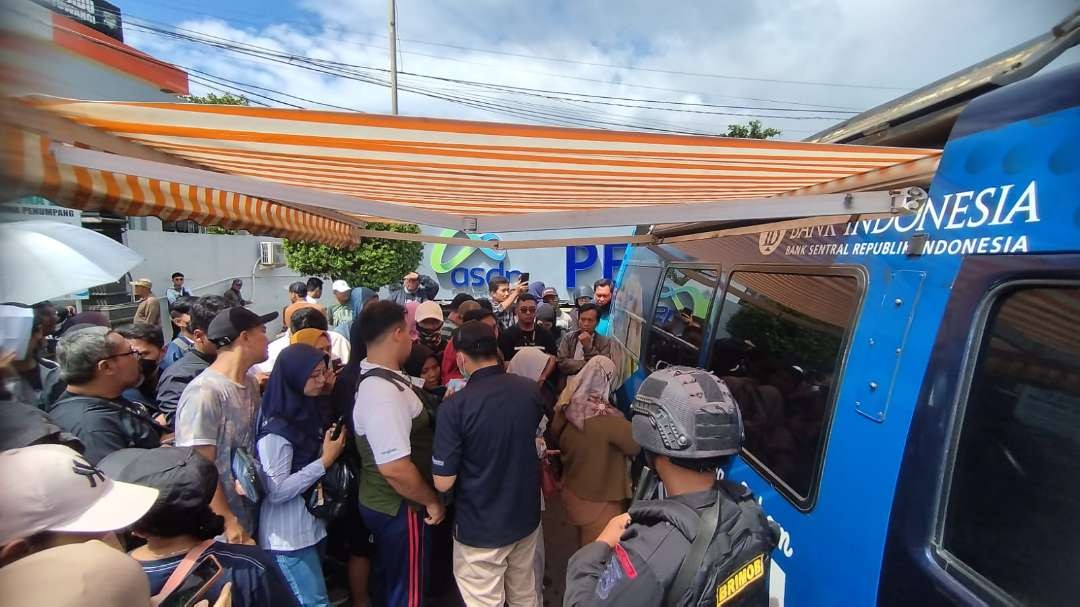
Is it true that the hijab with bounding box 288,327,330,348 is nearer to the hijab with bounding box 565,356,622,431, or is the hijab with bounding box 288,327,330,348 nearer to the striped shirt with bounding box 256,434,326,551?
the striped shirt with bounding box 256,434,326,551

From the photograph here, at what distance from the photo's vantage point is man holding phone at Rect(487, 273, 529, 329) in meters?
6.84

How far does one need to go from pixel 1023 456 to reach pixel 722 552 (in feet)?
2.30

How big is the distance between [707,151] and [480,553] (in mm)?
2073

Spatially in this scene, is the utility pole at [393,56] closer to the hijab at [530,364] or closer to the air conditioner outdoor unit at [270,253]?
the air conditioner outdoor unit at [270,253]

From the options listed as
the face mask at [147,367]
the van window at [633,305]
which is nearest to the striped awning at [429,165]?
the face mask at [147,367]

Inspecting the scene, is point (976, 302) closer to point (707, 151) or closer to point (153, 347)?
point (707, 151)

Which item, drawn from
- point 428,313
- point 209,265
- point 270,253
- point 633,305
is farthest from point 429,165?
point 270,253

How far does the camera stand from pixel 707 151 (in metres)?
1.64

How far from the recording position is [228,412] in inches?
94.3

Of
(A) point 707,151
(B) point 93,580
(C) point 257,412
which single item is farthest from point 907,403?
(C) point 257,412

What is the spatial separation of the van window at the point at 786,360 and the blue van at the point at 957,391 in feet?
0.05

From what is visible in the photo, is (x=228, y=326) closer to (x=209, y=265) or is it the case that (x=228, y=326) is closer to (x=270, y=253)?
(x=209, y=265)

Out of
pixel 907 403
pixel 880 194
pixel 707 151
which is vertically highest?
pixel 707 151

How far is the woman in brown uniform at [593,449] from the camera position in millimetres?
2842
